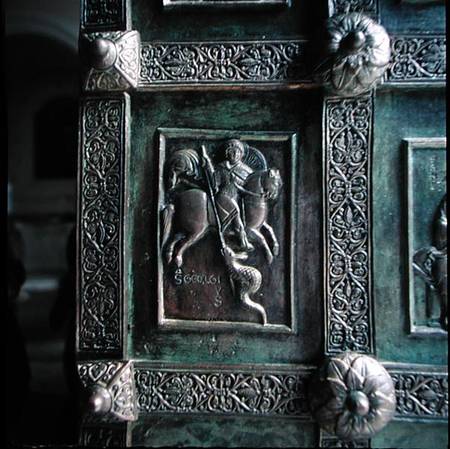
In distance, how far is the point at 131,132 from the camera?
4.59 feet

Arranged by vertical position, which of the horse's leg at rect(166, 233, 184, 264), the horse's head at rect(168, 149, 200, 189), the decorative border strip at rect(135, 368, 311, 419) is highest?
the horse's head at rect(168, 149, 200, 189)

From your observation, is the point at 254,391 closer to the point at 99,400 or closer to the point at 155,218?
the point at 99,400

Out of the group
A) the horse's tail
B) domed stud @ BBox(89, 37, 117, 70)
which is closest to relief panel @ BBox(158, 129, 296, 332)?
the horse's tail

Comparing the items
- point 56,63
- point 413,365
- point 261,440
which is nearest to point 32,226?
point 56,63

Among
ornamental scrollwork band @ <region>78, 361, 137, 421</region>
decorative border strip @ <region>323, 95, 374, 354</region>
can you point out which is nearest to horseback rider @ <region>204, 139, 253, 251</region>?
decorative border strip @ <region>323, 95, 374, 354</region>

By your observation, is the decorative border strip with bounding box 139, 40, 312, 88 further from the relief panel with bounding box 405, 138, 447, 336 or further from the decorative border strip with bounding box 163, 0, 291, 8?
the relief panel with bounding box 405, 138, 447, 336

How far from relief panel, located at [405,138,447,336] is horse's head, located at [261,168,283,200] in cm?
38

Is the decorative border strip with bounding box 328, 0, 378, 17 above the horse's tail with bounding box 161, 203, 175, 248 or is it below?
above

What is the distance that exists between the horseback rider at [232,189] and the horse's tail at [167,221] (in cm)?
14

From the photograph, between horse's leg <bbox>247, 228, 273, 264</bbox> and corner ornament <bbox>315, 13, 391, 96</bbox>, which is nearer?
corner ornament <bbox>315, 13, 391, 96</bbox>

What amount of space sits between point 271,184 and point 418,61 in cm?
55

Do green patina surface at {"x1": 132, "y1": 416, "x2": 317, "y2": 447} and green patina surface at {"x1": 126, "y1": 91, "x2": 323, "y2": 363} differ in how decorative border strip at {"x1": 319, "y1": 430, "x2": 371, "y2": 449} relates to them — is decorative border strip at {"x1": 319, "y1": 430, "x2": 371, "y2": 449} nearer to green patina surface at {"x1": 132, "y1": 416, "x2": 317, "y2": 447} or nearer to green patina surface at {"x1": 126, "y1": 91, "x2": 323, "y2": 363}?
green patina surface at {"x1": 132, "y1": 416, "x2": 317, "y2": 447}

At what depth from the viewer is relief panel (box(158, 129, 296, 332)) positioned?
137cm

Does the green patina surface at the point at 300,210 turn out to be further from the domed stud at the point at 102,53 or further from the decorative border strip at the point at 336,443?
the domed stud at the point at 102,53
